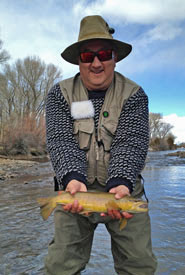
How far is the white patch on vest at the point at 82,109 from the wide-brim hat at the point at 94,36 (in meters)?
0.56

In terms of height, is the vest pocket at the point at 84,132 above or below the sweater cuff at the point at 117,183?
above

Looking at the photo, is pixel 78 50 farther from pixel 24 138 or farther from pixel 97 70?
pixel 24 138

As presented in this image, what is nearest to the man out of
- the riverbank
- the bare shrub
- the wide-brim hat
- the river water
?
the wide-brim hat

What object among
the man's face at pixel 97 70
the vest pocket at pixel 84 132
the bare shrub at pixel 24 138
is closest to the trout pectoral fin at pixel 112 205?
the vest pocket at pixel 84 132

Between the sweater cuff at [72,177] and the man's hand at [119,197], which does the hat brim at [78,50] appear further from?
the man's hand at [119,197]

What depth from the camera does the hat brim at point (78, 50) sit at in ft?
8.47

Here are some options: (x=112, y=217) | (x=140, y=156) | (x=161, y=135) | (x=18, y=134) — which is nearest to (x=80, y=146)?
(x=140, y=156)

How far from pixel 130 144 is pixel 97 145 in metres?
0.30

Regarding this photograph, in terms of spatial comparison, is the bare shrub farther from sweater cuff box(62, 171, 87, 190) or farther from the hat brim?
sweater cuff box(62, 171, 87, 190)

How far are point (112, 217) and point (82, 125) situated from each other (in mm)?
875

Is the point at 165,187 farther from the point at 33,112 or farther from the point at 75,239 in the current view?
the point at 33,112

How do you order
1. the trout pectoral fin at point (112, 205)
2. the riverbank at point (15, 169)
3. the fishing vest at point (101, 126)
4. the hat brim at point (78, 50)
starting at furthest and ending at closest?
the riverbank at point (15, 169) < the hat brim at point (78, 50) < the fishing vest at point (101, 126) < the trout pectoral fin at point (112, 205)

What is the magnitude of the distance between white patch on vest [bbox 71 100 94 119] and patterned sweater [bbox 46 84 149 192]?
0.05 meters

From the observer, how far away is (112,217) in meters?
2.11
